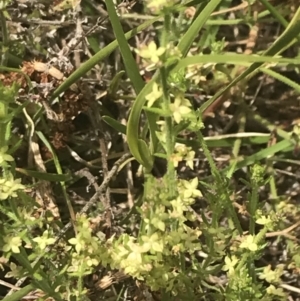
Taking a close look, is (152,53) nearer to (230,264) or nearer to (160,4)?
(160,4)

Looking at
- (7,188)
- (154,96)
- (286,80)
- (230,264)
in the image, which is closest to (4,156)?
(7,188)

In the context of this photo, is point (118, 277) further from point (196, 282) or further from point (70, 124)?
point (70, 124)

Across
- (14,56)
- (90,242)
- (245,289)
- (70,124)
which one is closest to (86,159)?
(70,124)

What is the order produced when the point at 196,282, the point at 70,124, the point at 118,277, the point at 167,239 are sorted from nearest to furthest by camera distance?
the point at 167,239 → the point at 196,282 → the point at 118,277 → the point at 70,124

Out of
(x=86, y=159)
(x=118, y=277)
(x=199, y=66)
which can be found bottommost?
(x=118, y=277)

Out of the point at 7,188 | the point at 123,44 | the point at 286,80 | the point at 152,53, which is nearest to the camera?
the point at 152,53

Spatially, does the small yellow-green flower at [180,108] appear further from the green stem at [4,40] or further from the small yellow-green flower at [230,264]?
the green stem at [4,40]

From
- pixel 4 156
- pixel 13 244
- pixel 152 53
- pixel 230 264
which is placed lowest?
pixel 230 264

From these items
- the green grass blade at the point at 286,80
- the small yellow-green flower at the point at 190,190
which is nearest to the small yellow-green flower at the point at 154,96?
the small yellow-green flower at the point at 190,190

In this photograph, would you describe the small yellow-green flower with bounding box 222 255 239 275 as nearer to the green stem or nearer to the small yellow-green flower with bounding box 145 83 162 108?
the small yellow-green flower with bounding box 145 83 162 108

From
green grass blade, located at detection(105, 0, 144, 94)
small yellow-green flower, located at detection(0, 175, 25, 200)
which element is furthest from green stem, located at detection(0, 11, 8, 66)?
small yellow-green flower, located at detection(0, 175, 25, 200)

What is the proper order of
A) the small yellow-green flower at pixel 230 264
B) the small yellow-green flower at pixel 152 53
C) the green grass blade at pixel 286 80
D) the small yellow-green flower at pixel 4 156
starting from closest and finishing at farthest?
1. the small yellow-green flower at pixel 152 53
2. the small yellow-green flower at pixel 4 156
3. the small yellow-green flower at pixel 230 264
4. the green grass blade at pixel 286 80
